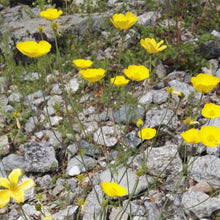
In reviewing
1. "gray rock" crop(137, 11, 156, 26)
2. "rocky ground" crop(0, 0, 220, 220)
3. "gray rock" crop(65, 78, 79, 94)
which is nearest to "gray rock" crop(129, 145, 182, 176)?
"rocky ground" crop(0, 0, 220, 220)

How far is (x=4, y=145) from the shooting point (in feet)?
9.50

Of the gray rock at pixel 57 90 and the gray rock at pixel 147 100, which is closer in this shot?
the gray rock at pixel 147 100

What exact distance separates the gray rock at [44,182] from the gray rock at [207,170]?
1.29 m

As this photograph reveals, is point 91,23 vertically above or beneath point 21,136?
above

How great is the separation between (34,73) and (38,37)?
30.1 inches

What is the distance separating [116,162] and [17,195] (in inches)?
50.8

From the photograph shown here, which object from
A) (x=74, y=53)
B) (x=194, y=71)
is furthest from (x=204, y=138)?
(x=74, y=53)

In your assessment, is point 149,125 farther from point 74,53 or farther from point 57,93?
point 74,53

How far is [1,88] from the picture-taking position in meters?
3.95

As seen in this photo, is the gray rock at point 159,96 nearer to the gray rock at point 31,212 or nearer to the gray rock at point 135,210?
the gray rock at point 135,210

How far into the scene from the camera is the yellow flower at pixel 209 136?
1487 mm

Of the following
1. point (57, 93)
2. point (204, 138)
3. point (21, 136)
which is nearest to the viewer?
point (204, 138)

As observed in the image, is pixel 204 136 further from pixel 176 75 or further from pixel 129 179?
pixel 176 75

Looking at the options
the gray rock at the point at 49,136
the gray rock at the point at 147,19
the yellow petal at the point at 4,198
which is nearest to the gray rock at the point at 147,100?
the gray rock at the point at 49,136
